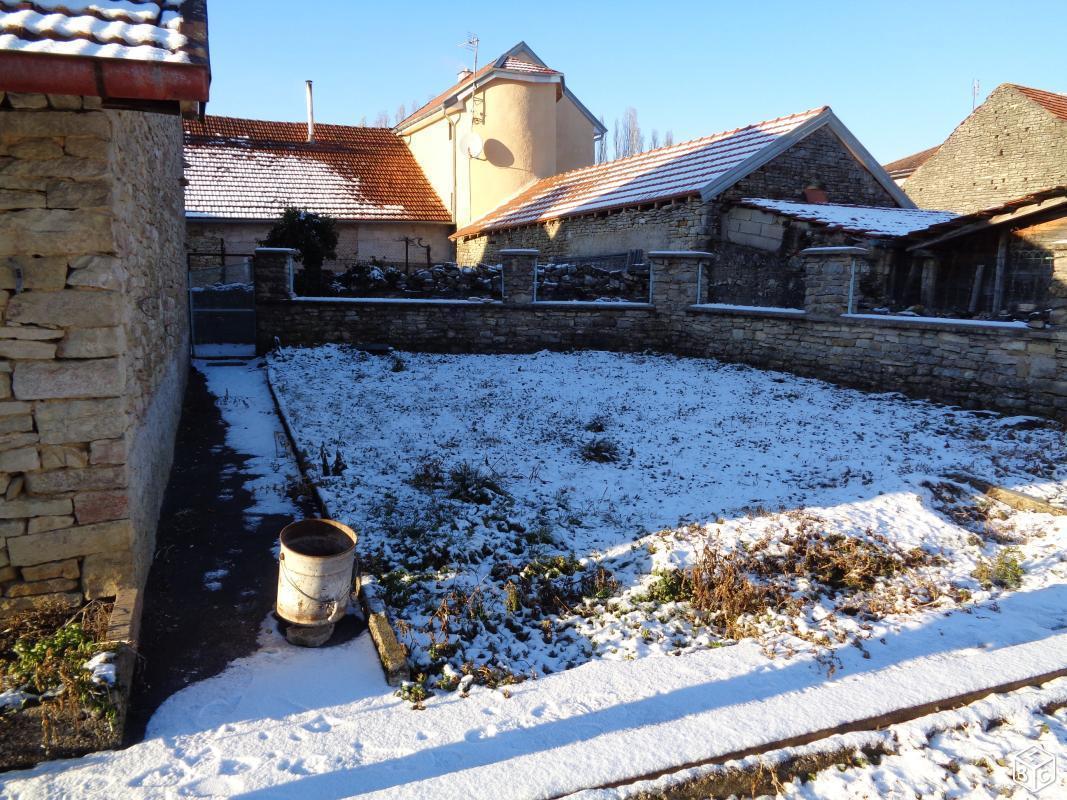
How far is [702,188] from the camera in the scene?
1505 cm

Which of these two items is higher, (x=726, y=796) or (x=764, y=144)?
(x=764, y=144)

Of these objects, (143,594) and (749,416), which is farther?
(749,416)

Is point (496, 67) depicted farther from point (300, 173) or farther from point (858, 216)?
point (858, 216)

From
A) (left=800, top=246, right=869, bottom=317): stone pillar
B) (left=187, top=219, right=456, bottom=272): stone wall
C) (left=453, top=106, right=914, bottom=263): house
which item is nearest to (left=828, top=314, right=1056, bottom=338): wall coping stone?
(left=800, top=246, right=869, bottom=317): stone pillar

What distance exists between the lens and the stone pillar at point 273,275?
12984 millimetres

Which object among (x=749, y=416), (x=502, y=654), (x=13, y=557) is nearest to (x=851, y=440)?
(x=749, y=416)

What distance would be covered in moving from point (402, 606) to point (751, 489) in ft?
12.0

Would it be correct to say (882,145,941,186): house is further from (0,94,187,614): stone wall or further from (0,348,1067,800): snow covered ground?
(0,94,187,614): stone wall

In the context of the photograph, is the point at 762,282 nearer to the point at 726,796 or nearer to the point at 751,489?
the point at 751,489

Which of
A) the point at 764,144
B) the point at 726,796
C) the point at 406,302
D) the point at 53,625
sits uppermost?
the point at 764,144

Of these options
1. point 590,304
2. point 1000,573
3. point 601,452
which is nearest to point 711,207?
point 590,304

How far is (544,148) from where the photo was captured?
23.3 metres

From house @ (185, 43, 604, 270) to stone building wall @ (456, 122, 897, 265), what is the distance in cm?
441

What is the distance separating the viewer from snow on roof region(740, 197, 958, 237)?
1407 cm
